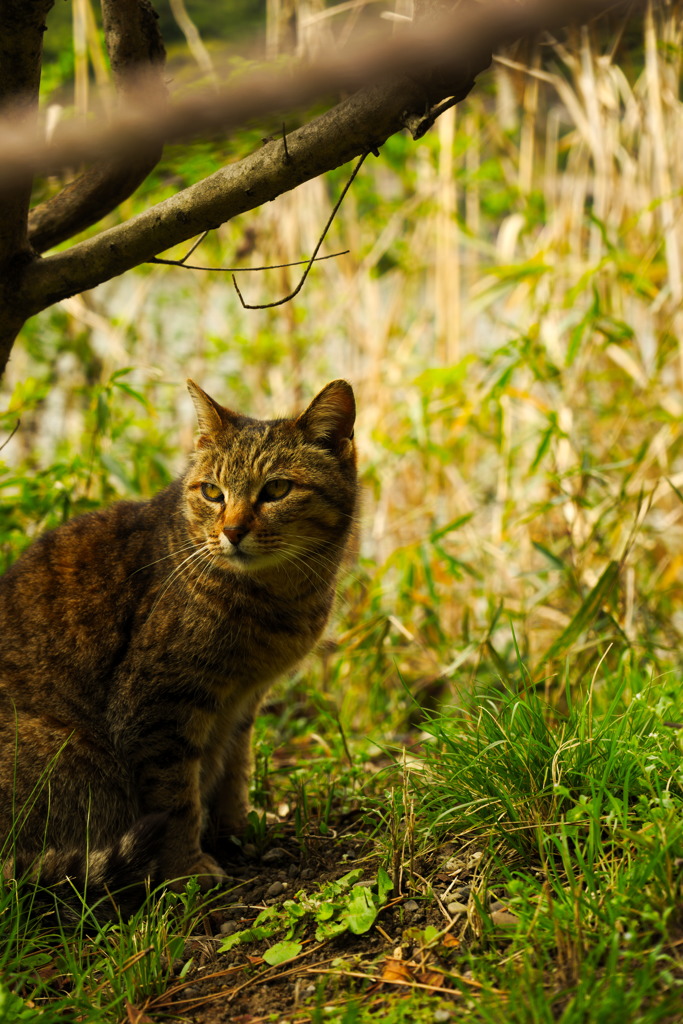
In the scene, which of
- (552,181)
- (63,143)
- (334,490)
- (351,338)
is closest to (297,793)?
(334,490)

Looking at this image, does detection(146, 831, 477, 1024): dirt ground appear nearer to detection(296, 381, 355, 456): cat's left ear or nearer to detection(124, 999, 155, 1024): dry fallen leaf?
detection(124, 999, 155, 1024): dry fallen leaf

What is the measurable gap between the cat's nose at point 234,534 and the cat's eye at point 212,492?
0.23 metres

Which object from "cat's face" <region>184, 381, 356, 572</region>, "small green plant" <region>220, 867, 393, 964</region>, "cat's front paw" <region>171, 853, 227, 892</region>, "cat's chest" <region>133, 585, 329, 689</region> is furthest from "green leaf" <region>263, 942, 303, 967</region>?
"cat's face" <region>184, 381, 356, 572</region>

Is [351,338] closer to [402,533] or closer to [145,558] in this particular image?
[402,533]

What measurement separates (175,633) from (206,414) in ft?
2.45

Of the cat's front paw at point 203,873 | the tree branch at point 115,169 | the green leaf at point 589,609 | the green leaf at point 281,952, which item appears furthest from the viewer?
the green leaf at point 589,609

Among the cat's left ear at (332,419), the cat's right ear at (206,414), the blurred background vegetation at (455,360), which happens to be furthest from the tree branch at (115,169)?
the cat's left ear at (332,419)

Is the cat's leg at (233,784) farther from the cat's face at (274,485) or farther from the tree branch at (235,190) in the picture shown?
the tree branch at (235,190)

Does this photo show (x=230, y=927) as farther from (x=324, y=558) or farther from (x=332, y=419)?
(x=332, y=419)

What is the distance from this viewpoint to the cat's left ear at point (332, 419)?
2.79 m

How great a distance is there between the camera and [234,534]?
255 centimetres

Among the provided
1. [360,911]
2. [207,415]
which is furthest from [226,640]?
[360,911]

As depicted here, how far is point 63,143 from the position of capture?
3.91ft

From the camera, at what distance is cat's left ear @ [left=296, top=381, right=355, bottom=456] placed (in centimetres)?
279
